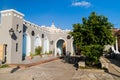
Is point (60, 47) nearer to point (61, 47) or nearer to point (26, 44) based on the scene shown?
point (61, 47)

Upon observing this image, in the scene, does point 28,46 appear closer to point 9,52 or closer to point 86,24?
point 9,52

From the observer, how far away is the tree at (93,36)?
12.5m

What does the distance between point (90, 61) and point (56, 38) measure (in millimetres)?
15368

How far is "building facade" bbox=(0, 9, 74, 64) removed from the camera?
15.5 m

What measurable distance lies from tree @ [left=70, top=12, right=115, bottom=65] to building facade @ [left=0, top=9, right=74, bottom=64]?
6.23m

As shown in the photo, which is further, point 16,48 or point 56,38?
point 56,38

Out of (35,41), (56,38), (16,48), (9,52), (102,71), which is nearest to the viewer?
(102,71)

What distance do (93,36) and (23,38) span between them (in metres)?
9.83

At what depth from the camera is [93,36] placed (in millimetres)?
12758

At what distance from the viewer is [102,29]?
12766 millimetres

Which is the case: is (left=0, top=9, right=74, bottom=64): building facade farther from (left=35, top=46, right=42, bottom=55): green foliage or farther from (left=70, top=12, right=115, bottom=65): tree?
(left=70, top=12, right=115, bottom=65): tree

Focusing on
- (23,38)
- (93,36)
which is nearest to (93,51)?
(93,36)

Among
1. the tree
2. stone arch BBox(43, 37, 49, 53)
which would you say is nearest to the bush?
the tree

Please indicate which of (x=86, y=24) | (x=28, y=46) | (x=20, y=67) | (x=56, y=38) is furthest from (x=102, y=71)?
(x=56, y=38)
